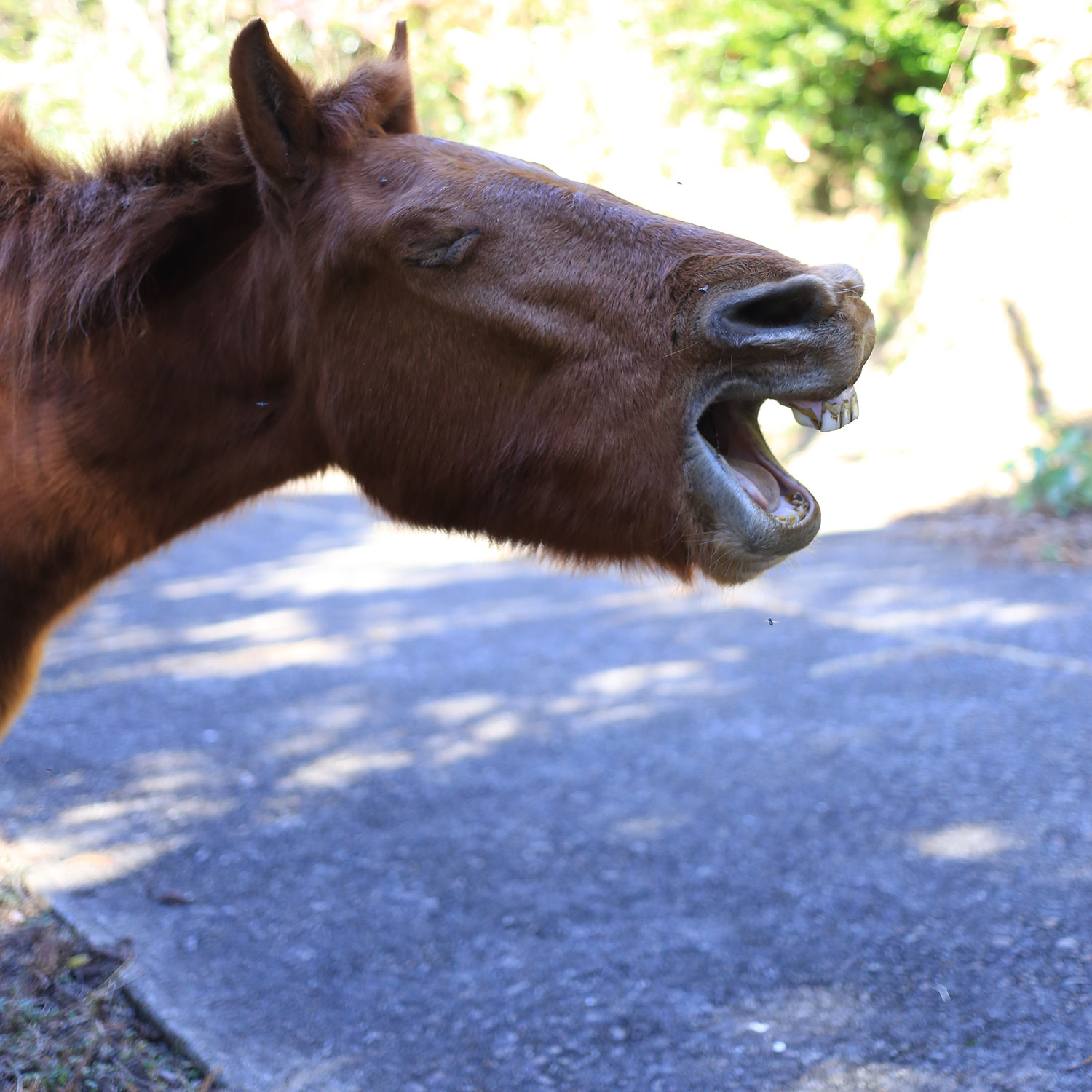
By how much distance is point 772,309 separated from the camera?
181cm

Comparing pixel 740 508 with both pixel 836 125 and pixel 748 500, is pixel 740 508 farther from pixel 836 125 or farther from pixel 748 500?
pixel 836 125

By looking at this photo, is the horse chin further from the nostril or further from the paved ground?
the paved ground

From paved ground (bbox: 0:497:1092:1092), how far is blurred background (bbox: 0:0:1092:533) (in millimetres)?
2948

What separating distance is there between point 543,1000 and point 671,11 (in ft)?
32.0

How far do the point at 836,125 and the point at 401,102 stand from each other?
10.5m

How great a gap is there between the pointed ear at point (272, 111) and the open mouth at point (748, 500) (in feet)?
3.07

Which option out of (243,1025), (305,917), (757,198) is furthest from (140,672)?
(757,198)

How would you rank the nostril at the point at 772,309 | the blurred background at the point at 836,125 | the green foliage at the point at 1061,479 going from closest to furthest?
the nostril at the point at 772,309
the green foliage at the point at 1061,479
the blurred background at the point at 836,125

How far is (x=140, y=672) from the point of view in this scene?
572cm

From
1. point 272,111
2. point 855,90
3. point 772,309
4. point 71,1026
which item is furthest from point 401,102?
point 855,90

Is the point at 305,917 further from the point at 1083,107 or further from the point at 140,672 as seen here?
the point at 1083,107

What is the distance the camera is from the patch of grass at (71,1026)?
2.31 meters

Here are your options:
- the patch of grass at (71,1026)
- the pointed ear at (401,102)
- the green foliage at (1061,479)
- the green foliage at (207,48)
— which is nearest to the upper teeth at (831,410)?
the pointed ear at (401,102)

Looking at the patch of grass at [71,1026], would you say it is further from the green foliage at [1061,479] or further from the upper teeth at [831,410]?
the green foliage at [1061,479]
